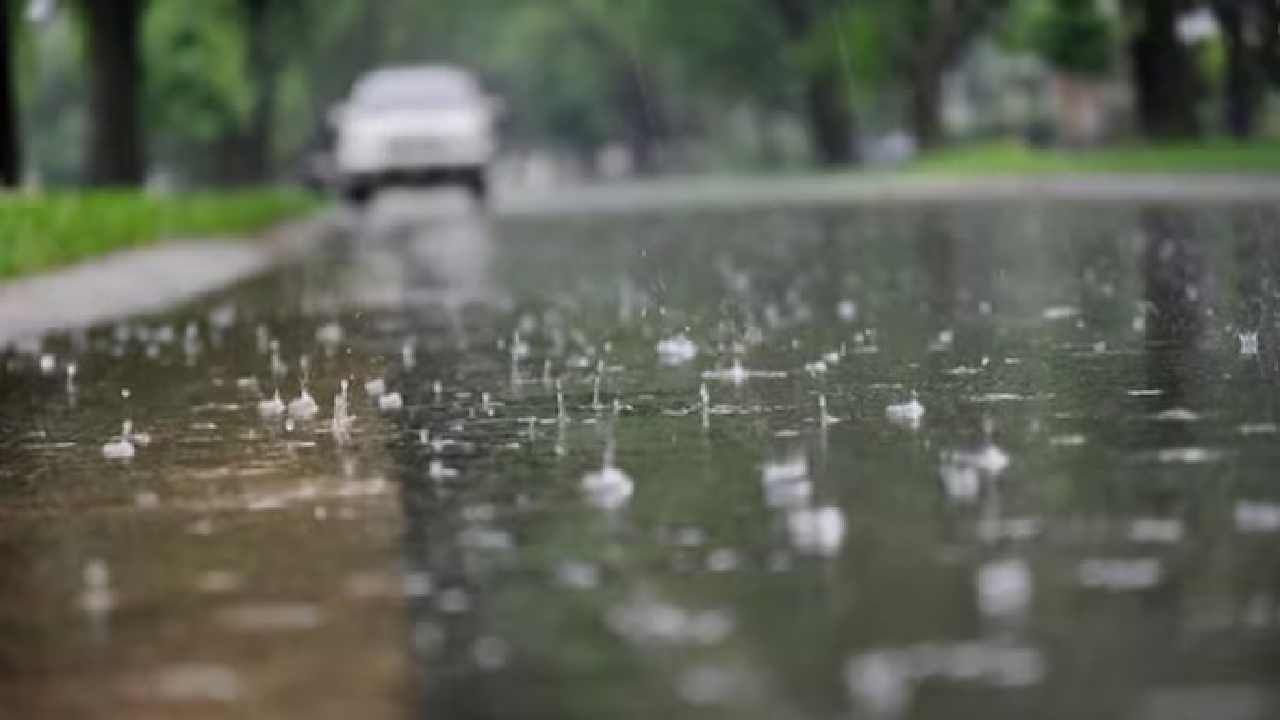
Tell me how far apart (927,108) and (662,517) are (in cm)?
5578

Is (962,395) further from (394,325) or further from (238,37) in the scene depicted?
(238,37)

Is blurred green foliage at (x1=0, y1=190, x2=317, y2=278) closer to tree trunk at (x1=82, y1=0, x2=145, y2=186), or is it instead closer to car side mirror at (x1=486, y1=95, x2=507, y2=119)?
tree trunk at (x1=82, y1=0, x2=145, y2=186)

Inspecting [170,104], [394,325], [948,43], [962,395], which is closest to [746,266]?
[394,325]

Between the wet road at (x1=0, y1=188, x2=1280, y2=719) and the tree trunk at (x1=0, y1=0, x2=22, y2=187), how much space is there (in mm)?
14403

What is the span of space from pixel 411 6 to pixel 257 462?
81.9 metres

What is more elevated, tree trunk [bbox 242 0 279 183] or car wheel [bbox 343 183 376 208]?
tree trunk [bbox 242 0 279 183]

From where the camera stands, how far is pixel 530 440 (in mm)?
9859

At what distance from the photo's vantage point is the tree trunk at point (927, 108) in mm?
61031

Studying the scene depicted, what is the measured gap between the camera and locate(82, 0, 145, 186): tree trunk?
3691cm

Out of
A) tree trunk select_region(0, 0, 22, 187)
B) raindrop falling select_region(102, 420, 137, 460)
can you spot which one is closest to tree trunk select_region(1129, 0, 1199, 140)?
tree trunk select_region(0, 0, 22, 187)

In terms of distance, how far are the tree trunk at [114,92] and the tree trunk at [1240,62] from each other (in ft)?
60.0

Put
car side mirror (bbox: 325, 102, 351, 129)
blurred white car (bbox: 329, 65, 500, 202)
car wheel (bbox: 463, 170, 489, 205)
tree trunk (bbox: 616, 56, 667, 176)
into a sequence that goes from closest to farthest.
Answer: blurred white car (bbox: 329, 65, 500, 202) → car side mirror (bbox: 325, 102, 351, 129) → car wheel (bbox: 463, 170, 489, 205) → tree trunk (bbox: 616, 56, 667, 176)

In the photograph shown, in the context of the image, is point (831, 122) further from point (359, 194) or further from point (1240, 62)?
point (359, 194)

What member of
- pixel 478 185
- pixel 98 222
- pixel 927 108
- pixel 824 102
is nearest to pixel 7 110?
pixel 98 222
